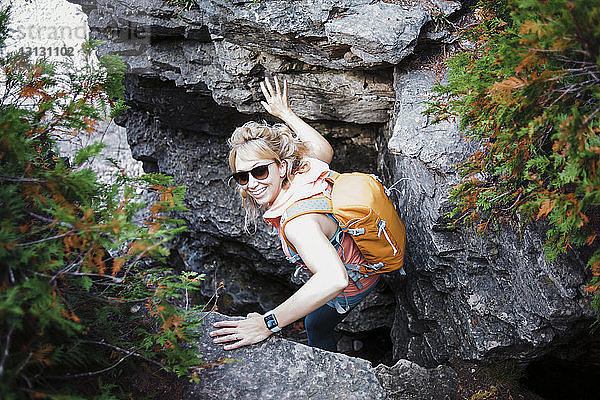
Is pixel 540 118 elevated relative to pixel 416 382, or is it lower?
elevated

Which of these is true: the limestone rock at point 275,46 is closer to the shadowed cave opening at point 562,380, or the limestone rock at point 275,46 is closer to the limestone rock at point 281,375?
the limestone rock at point 281,375

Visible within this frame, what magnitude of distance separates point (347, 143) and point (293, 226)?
3226 millimetres

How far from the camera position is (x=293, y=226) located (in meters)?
3.14

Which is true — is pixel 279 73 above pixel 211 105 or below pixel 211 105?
above

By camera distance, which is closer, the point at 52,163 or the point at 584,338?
the point at 52,163

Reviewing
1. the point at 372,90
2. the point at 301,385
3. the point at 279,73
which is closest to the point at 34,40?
the point at 279,73

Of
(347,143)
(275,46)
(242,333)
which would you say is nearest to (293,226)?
(242,333)

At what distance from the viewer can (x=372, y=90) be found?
518cm

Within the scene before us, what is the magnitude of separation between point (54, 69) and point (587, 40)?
3506 millimetres

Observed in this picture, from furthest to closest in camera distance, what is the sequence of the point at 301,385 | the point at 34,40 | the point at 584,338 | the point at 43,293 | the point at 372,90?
the point at 34,40 < the point at 372,90 < the point at 584,338 < the point at 301,385 < the point at 43,293

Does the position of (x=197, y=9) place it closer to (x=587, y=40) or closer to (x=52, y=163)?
(x=52, y=163)

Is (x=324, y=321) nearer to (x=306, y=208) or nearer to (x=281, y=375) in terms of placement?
(x=281, y=375)

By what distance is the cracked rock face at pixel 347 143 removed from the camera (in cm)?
368

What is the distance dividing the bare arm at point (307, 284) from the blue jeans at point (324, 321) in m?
1.02
